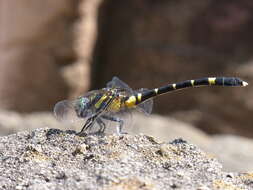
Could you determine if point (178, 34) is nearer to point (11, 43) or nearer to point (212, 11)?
point (212, 11)

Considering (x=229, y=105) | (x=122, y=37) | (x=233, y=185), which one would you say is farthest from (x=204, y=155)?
(x=122, y=37)

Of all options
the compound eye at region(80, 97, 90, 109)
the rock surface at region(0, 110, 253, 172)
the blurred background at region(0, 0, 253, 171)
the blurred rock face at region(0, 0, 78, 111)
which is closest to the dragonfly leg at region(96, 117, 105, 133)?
the compound eye at region(80, 97, 90, 109)

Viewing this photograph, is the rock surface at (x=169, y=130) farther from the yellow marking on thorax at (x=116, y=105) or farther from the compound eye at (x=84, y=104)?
the compound eye at (x=84, y=104)

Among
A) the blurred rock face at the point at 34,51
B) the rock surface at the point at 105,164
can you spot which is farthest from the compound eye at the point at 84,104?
the blurred rock face at the point at 34,51

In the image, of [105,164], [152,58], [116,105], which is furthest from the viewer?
[152,58]

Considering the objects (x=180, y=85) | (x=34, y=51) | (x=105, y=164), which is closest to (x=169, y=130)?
(x=34, y=51)

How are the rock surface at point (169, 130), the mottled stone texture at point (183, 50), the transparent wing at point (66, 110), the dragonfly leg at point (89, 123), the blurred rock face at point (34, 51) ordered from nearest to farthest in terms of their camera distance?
1. the dragonfly leg at point (89, 123)
2. the transparent wing at point (66, 110)
3. the rock surface at point (169, 130)
4. the blurred rock face at point (34, 51)
5. the mottled stone texture at point (183, 50)

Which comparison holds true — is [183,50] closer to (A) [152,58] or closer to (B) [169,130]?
(A) [152,58]
